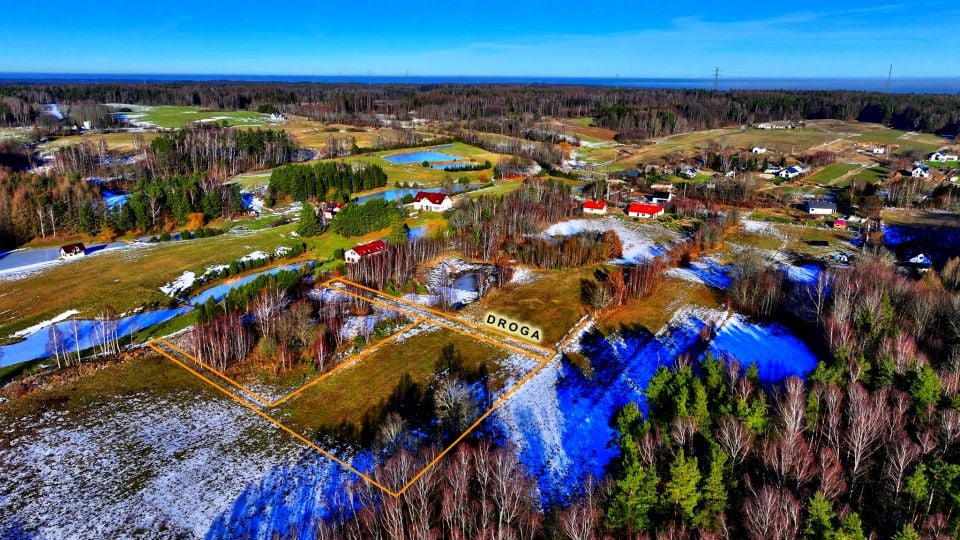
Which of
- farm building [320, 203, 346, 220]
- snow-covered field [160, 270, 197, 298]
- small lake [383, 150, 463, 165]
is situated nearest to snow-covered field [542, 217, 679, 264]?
farm building [320, 203, 346, 220]

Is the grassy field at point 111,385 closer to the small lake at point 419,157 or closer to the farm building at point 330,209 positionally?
the farm building at point 330,209

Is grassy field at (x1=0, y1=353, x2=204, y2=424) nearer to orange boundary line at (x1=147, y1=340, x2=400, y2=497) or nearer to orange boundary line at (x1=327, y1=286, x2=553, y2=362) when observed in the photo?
orange boundary line at (x1=147, y1=340, x2=400, y2=497)

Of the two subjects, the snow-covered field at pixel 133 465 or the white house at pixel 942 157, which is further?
the white house at pixel 942 157

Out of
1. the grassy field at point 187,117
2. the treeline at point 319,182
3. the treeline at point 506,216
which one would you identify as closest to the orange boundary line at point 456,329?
the treeline at point 506,216

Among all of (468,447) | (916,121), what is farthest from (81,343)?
(916,121)

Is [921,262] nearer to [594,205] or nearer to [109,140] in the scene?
[594,205]

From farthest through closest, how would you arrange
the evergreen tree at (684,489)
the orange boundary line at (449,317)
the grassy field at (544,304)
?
1. the grassy field at (544,304)
2. the orange boundary line at (449,317)
3. the evergreen tree at (684,489)

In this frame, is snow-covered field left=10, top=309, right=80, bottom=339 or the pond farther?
snow-covered field left=10, top=309, right=80, bottom=339

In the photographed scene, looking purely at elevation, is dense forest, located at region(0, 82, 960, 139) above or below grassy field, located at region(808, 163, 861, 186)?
above
